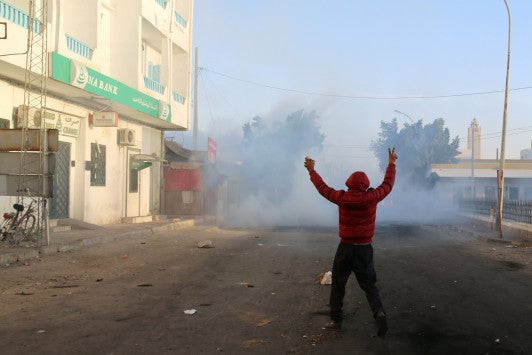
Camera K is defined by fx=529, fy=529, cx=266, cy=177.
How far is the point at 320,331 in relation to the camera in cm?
518

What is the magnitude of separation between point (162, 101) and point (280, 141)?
74.4 ft

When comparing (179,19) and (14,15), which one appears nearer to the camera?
(14,15)

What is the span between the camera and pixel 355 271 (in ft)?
17.2

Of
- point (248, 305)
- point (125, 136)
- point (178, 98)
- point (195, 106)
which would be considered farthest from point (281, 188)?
point (248, 305)

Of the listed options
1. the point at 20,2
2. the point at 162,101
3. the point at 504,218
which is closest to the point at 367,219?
the point at 20,2

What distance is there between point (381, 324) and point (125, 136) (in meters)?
17.5

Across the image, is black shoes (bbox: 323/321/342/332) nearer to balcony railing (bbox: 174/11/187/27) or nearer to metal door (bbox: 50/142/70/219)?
metal door (bbox: 50/142/70/219)

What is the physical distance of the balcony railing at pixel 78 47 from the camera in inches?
602

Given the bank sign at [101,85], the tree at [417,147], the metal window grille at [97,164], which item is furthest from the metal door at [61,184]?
the tree at [417,147]

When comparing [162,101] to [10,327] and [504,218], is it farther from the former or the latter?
[10,327]

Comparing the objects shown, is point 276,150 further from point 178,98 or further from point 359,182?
point 359,182

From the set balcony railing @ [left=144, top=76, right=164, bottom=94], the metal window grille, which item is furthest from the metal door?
balcony railing @ [left=144, top=76, right=164, bottom=94]

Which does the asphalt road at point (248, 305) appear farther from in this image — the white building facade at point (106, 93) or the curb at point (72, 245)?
the white building facade at point (106, 93)

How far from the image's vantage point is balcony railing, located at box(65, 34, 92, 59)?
602 inches
